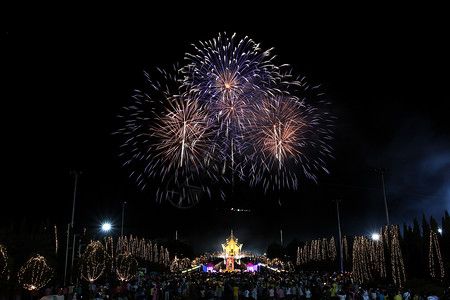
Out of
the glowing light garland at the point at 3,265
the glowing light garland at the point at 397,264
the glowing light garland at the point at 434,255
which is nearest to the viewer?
the glowing light garland at the point at 3,265

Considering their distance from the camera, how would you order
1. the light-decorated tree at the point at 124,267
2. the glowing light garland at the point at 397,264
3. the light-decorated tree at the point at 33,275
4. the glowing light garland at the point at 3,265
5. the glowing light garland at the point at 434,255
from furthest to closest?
the light-decorated tree at the point at 124,267 → the glowing light garland at the point at 397,264 → the glowing light garland at the point at 434,255 → the light-decorated tree at the point at 33,275 → the glowing light garland at the point at 3,265

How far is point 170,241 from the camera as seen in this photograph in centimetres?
11375

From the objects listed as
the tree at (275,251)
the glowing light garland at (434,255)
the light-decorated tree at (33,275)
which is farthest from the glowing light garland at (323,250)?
the light-decorated tree at (33,275)

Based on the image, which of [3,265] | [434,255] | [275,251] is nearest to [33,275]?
[3,265]

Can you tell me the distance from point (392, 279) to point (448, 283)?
6643 mm

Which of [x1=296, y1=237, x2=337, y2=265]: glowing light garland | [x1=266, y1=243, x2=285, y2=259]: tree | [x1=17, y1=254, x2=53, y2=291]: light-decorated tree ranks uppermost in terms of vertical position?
[x1=266, y1=243, x2=285, y2=259]: tree

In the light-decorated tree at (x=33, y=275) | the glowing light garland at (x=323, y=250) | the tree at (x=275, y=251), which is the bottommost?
the light-decorated tree at (x=33, y=275)

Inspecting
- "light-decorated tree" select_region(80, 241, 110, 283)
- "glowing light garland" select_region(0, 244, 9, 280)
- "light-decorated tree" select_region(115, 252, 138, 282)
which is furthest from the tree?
"glowing light garland" select_region(0, 244, 9, 280)

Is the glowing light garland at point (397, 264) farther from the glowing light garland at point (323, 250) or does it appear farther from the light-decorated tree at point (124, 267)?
the glowing light garland at point (323, 250)

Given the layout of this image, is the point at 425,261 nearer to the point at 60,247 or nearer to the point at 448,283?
the point at 448,283

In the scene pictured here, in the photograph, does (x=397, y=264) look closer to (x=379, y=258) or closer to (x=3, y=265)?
(x=379, y=258)

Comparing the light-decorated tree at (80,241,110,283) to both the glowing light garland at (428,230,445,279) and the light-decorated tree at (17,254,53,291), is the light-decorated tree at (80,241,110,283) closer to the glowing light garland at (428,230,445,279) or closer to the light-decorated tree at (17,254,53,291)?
the light-decorated tree at (17,254,53,291)

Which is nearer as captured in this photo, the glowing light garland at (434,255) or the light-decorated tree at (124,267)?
the glowing light garland at (434,255)

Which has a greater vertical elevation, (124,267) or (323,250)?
(323,250)
